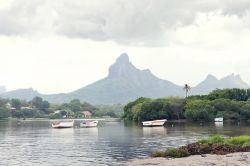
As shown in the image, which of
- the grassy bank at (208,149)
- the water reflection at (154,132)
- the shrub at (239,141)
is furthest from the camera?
the water reflection at (154,132)

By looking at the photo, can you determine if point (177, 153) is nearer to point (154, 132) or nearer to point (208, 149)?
point (208, 149)

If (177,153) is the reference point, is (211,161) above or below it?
below

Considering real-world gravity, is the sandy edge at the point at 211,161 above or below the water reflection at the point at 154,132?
below

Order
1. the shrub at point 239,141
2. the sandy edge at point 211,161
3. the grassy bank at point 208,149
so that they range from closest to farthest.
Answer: the sandy edge at point 211,161 → the grassy bank at point 208,149 → the shrub at point 239,141

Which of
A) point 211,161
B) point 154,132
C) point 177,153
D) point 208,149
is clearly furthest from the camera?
point 154,132

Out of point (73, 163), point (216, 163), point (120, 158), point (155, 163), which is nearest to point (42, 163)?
point (73, 163)

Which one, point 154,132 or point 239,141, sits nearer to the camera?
point 239,141

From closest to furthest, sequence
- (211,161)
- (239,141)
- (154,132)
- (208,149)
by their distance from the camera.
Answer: (211,161), (208,149), (239,141), (154,132)

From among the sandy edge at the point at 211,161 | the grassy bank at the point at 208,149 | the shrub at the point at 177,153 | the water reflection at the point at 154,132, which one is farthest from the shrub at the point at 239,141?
the water reflection at the point at 154,132

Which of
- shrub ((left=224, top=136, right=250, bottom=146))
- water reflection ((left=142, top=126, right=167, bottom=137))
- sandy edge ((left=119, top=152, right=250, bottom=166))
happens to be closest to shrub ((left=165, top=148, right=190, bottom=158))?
sandy edge ((left=119, top=152, right=250, bottom=166))

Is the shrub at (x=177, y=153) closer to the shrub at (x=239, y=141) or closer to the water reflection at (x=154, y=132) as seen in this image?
the shrub at (x=239, y=141)

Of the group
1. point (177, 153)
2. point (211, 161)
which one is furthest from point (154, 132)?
point (211, 161)

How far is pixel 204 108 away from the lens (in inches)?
7844

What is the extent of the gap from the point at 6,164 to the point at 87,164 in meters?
11.3
